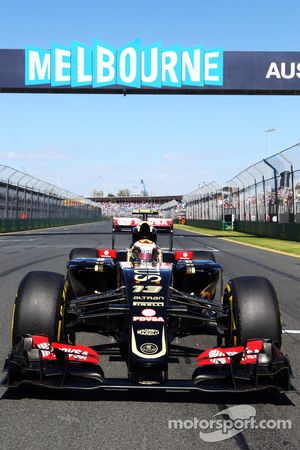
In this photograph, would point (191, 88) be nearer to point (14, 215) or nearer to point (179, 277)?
point (179, 277)

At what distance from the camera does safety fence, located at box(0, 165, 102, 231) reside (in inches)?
1658

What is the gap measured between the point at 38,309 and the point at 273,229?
30034 mm

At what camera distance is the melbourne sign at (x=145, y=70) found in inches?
1002

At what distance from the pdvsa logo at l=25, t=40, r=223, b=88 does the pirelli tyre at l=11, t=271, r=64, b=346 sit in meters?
21.6

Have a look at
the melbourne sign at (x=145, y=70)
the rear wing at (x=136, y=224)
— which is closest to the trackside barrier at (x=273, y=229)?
the melbourne sign at (x=145, y=70)

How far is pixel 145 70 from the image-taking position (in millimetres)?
25484

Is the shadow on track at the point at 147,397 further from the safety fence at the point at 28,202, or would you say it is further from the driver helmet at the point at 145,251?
the safety fence at the point at 28,202

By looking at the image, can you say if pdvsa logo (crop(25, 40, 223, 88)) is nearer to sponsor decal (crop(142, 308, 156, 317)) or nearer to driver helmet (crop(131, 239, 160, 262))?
driver helmet (crop(131, 239, 160, 262))

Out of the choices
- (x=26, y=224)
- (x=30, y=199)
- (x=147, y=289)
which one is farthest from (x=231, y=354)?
(x=30, y=199)

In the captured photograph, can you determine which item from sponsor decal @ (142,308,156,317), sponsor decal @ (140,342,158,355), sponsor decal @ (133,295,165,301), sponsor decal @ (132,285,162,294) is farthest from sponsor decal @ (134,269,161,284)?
sponsor decal @ (140,342,158,355)

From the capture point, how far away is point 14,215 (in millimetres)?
45938

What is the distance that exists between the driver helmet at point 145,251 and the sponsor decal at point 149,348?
85.2 inches

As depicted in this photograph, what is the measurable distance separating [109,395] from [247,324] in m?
1.11

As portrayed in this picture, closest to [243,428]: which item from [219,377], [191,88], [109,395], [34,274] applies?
[219,377]
